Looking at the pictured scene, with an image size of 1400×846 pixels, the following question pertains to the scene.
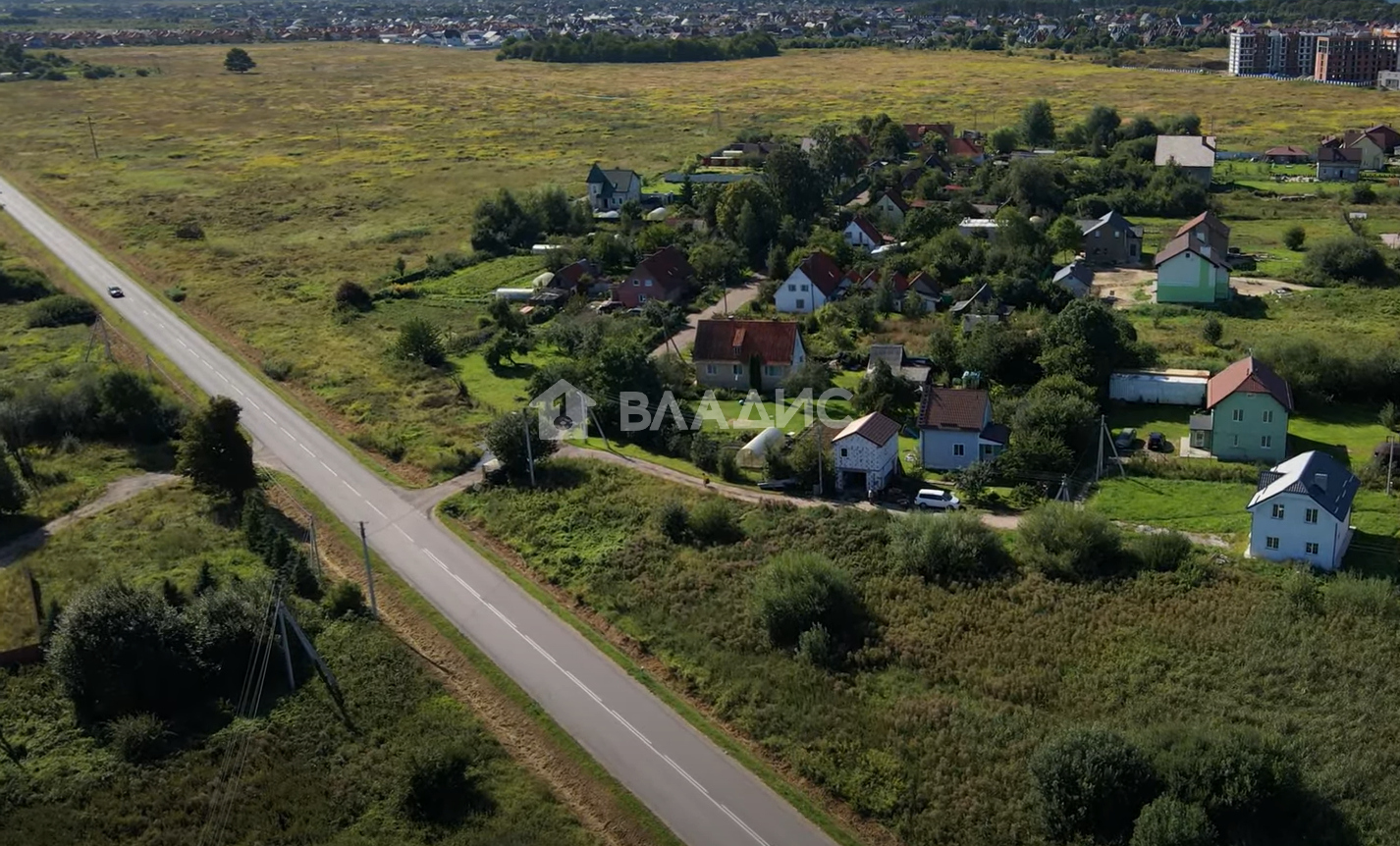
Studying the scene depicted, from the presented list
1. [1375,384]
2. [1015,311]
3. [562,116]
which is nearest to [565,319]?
[1015,311]

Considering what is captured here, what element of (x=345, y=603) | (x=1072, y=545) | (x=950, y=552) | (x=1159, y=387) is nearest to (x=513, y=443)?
(x=345, y=603)

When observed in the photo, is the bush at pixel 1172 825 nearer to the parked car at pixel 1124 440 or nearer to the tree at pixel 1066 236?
the parked car at pixel 1124 440

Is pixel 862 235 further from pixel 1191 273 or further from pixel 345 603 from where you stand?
pixel 345 603

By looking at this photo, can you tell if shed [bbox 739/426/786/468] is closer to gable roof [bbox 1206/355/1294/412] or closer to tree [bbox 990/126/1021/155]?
gable roof [bbox 1206/355/1294/412]

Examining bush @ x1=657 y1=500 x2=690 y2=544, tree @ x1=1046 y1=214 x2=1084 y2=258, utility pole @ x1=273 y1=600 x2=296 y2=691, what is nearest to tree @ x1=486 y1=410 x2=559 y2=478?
bush @ x1=657 y1=500 x2=690 y2=544

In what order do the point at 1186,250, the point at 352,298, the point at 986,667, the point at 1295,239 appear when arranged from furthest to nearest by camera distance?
1. the point at 1295,239
2. the point at 352,298
3. the point at 1186,250
4. the point at 986,667

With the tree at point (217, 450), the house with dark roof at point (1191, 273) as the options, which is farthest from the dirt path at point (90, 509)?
the house with dark roof at point (1191, 273)

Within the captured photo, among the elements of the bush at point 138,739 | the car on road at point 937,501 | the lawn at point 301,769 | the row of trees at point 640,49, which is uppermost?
the row of trees at point 640,49
